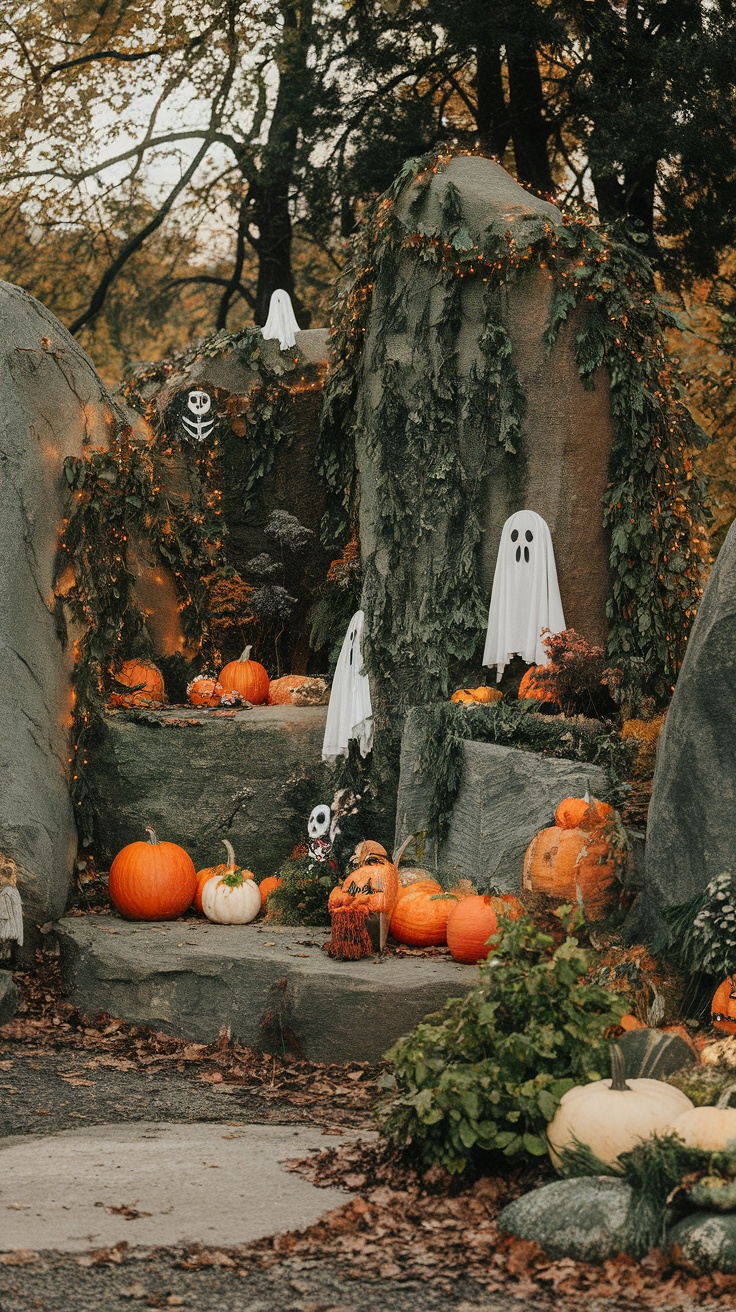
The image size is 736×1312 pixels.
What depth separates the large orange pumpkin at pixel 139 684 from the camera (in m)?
9.32

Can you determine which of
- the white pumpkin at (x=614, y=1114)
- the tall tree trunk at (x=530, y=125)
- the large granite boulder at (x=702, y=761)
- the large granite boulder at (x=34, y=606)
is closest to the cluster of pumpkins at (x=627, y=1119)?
the white pumpkin at (x=614, y=1114)

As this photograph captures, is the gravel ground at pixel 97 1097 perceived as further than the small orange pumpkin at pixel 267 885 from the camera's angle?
No

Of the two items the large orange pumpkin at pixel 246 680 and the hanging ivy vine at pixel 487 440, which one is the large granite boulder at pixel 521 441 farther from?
the large orange pumpkin at pixel 246 680

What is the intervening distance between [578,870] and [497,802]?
930mm

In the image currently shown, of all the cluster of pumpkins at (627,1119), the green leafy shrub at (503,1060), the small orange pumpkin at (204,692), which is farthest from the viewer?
the small orange pumpkin at (204,692)

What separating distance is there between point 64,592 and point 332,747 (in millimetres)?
2080

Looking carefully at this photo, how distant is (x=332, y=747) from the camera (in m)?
8.84

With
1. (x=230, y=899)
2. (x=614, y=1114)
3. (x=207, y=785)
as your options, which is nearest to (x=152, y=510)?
(x=207, y=785)

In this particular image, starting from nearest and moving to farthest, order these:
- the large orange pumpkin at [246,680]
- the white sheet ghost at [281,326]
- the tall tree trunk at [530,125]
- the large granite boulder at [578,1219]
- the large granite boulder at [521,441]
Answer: the large granite boulder at [578,1219] → the large granite boulder at [521,441] → the large orange pumpkin at [246,680] → the white sheet ghost at [281,326] → the tall tree trunk at [530,125]

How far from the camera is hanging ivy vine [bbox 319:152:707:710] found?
8906mm

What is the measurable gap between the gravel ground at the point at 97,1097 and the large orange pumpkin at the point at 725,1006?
1.90 meters

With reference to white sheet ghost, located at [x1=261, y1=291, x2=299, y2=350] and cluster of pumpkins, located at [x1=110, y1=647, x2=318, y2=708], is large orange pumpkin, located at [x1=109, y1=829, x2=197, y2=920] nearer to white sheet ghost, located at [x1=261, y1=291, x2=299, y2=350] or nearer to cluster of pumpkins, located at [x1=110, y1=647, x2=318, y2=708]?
cluster of pumpkins, located at [x1=110, y1=647, x2=318, y2=708]

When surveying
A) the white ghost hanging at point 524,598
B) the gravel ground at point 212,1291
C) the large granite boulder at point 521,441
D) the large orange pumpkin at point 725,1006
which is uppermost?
the large granite boulder at point 521,441

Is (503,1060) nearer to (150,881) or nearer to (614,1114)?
(614,1114)
